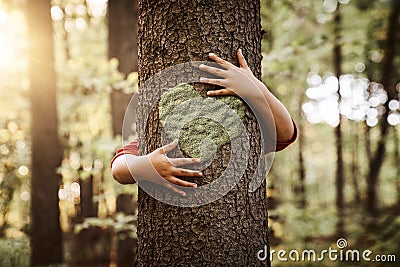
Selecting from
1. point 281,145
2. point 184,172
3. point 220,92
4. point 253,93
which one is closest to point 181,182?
point 184,172

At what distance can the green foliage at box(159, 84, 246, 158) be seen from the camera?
1949 mm

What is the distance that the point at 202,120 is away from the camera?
1959 mm

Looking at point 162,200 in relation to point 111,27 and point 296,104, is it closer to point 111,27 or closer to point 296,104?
point 111,27

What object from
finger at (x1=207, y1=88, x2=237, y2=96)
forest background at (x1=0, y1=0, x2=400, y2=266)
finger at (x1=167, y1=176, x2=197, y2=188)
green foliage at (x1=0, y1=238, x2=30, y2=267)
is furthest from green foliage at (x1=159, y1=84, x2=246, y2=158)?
green foliage at (x1=0, y1=238, x2=30, y2=267)

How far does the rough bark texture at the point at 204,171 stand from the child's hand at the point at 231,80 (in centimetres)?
6

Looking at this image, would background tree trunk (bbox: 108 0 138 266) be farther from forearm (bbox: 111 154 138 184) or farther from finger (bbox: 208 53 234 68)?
finger (bbox: 208 53 234 68)

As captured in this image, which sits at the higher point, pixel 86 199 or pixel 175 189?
pixel 175 189

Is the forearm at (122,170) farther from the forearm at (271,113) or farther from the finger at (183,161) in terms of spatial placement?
the forearm at (271,113)

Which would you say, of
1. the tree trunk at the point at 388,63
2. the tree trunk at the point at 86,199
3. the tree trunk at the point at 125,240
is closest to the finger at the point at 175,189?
the tree trunk at the point at 125,240

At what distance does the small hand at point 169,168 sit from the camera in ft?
6.21

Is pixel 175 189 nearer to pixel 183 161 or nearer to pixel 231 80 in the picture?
pixel 183 161

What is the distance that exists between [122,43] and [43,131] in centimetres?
256

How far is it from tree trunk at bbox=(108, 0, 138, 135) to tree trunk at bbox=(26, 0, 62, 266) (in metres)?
1.73

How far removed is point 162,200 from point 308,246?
822 cm
